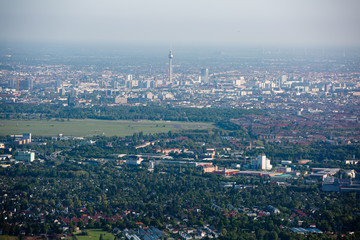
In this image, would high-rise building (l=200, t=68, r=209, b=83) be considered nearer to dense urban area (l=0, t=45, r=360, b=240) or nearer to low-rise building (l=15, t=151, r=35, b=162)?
dense urban area (l=0, t=45, r=360, b=240)

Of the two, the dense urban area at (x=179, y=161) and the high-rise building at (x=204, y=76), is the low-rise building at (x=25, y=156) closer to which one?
the dense urban area at (x=179, y=161)

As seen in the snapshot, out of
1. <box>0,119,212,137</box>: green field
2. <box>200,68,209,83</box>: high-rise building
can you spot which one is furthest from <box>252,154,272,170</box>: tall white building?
<box>200,68,209,83</box>: high-rise building

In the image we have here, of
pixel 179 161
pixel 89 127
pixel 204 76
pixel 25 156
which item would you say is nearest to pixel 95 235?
pixel 179 161

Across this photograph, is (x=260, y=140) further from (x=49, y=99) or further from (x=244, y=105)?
(x=49, y=99)

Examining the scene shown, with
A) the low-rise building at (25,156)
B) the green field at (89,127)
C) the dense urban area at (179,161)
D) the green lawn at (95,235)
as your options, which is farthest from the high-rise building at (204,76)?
the green lawn at (95,235)

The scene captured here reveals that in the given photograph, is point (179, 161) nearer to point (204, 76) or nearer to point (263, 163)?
point (263, 163)

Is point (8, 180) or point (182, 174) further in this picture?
point (182, 174)

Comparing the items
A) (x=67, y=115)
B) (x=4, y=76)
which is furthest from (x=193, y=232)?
(x=4, y=76)
